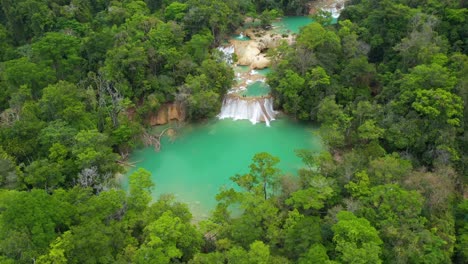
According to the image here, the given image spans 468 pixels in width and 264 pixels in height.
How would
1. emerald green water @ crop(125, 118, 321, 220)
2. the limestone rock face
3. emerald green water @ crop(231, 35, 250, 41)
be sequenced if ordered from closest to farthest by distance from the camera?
emerald green water @ crop(125, 118, 321, 220)
the limestone rock face
emerald green water @ crop(231, 35, 250, 41)

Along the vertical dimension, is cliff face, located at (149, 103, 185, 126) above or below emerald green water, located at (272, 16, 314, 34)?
below

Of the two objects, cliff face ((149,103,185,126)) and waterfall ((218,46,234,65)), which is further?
waterfall ((218,46,234,65))

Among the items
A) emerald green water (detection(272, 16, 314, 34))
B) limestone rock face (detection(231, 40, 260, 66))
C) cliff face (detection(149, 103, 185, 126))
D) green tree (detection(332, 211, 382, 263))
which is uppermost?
emerald green water (detection(272, 16, 314, 34))

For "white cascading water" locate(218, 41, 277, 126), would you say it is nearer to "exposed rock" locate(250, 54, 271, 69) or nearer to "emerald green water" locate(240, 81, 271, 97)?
"emerald green water" locate(240, 81, 271, 97)

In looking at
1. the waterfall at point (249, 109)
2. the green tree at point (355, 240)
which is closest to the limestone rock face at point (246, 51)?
the waterfall at point (249, 109)

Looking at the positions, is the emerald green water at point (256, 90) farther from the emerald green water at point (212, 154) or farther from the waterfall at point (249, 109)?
the emerald green water at point (212, 154)

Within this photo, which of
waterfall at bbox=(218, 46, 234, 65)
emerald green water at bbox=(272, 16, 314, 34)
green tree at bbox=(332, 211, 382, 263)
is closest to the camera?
green tree at bbox=(332, 211, 382, 263)

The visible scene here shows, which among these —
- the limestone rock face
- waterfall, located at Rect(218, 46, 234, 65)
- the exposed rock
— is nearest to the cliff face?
waterfall, located at Rect(218, 46, 234, 65)
